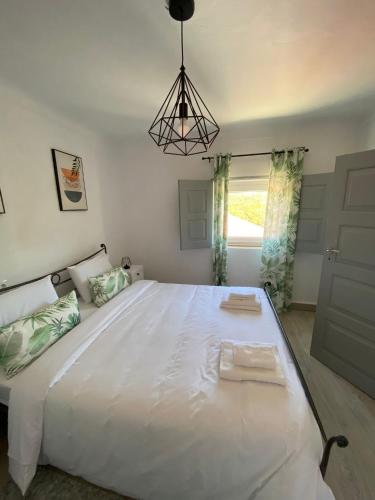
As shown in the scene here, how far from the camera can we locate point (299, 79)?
5.65 ft

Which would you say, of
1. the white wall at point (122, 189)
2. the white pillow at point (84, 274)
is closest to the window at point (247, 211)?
the white wall at point (122, 189)

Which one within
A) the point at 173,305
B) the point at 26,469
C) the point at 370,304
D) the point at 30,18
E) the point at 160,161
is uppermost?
the point at 30,18

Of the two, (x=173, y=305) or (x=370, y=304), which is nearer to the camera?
(x=370, y=304)

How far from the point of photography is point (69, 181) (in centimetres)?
235

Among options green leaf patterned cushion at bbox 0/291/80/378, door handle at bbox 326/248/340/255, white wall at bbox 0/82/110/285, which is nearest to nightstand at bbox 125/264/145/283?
white wall at bbox 0/82/110/285

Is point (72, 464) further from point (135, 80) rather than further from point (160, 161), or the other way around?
point (160, 161)

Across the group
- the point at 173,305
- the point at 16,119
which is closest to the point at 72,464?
the point at 173,305

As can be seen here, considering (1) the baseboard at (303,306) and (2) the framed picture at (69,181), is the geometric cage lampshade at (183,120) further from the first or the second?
(1) the baseboard at (303,306)

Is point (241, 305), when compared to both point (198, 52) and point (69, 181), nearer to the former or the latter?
point (198, 52)

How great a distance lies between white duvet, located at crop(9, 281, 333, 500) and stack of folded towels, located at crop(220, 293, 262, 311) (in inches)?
19.3

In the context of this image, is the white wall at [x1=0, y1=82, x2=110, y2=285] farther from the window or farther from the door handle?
the door handle

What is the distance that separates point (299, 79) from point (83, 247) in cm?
290

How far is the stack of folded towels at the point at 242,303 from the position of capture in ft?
6.15

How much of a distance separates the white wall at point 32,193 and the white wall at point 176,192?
786 millimetres
